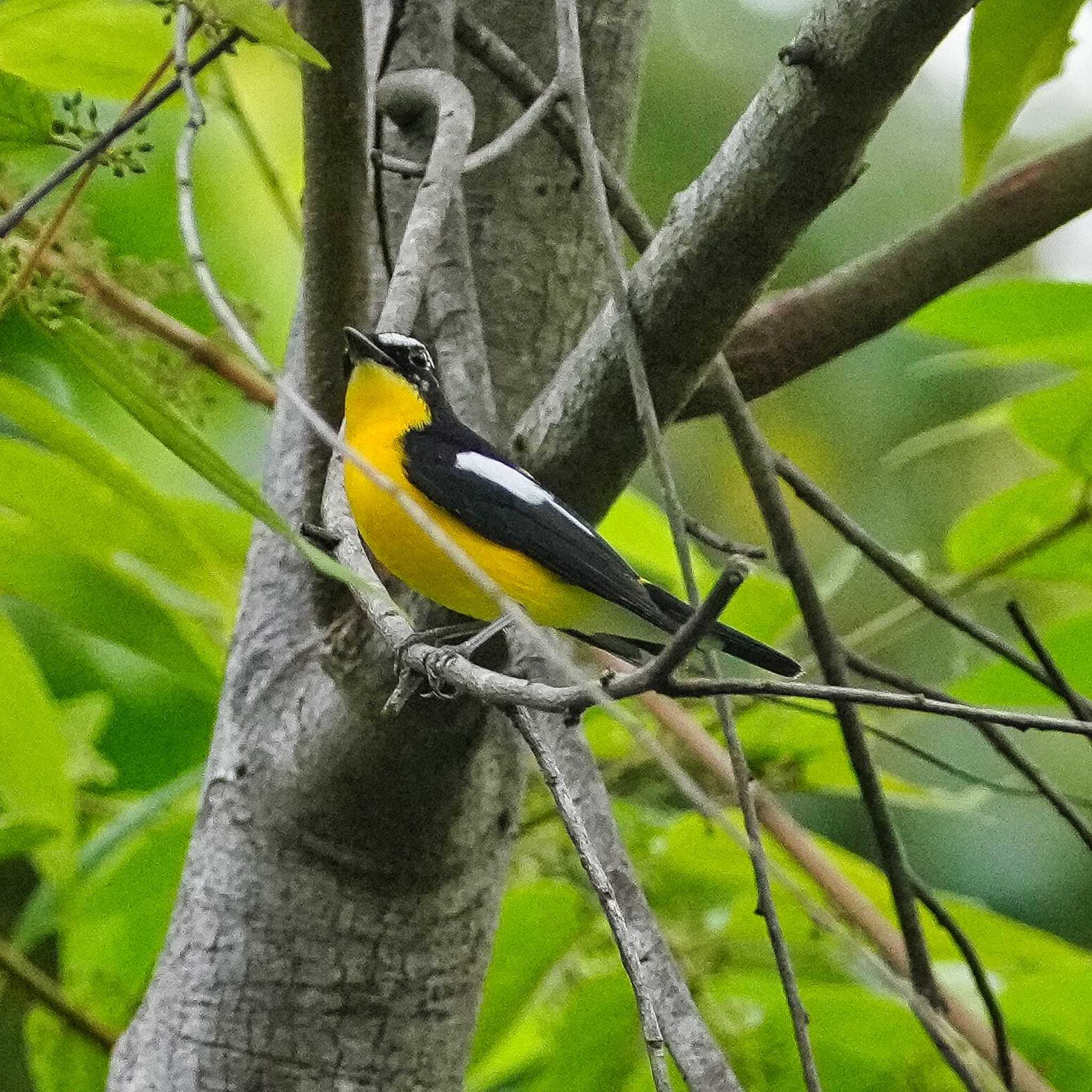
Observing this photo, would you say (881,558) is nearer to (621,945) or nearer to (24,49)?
(621,945)

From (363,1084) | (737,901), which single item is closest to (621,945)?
(363,1084)

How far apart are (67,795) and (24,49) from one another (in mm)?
839

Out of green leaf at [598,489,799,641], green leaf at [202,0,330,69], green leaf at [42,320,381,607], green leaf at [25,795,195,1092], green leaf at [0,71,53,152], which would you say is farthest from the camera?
green leaf at [598,489,799,641]

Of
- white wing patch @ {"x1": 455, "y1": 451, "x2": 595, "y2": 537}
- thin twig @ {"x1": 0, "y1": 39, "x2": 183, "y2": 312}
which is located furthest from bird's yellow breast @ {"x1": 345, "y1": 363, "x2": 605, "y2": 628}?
thin twig @ {"x1": 0, "y1": 39, "x2": 183, "y2": 312}

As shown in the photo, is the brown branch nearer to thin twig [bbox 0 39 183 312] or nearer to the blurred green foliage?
the blurred green foliage

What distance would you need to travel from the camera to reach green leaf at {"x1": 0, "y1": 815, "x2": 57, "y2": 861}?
5.20 ft

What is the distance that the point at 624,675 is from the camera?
0.79 meters

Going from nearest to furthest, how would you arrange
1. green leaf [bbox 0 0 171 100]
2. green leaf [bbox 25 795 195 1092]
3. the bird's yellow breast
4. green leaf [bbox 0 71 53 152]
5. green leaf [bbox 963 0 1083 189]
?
green leaf [bbox 0 71 53 152]
green leaf [bbox 0 0 171 100]
green leaf [bbox 963 0 1083 189]
the bird's yellow breast
green leaf [bbox 25 795 195 1092]

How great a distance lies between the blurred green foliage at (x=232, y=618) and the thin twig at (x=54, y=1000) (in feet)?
0.14

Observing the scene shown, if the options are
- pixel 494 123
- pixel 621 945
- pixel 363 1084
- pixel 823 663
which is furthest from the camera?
pixel 494 123

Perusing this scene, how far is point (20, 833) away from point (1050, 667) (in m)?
1.15

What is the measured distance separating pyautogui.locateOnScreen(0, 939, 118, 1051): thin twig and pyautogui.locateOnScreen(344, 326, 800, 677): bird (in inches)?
29.3

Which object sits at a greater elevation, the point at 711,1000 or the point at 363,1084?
the point at 711,1000

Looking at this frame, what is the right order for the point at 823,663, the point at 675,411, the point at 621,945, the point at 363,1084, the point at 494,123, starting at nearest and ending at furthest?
the point at 621,945 < the point at 675,411 < the point at 363,1084 < the point at 823,663 < the point at 494,123
